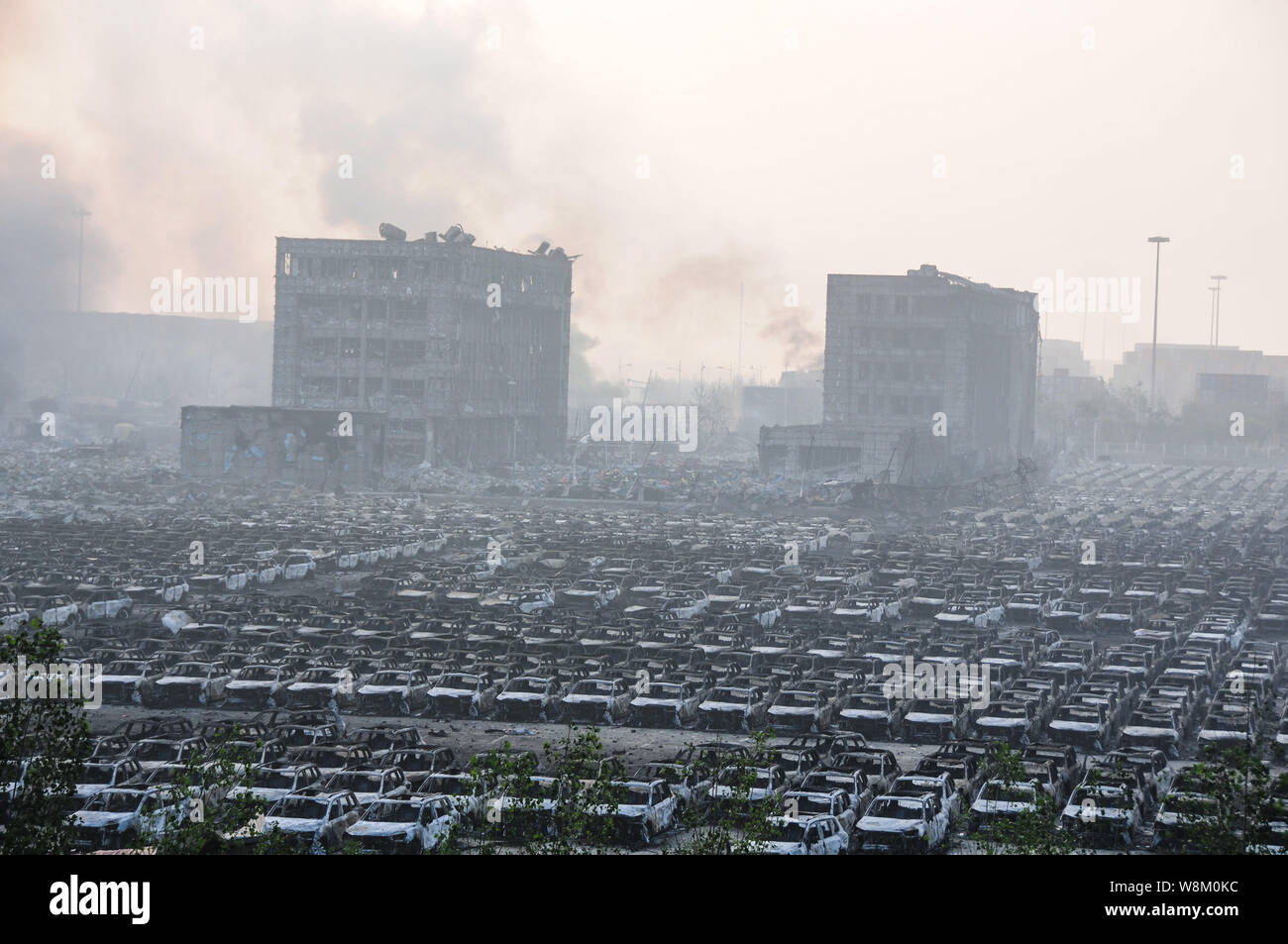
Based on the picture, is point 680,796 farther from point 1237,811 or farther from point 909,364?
point 909,364

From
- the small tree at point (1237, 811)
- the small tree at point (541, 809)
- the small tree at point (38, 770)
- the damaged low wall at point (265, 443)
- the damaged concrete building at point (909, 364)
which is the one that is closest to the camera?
the small tree at point (38, 770)

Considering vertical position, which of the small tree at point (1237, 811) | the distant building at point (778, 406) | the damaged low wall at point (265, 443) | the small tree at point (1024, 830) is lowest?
the small tree at point (1024, 830)

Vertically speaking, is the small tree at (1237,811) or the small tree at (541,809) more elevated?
the small tree at (1237,811)

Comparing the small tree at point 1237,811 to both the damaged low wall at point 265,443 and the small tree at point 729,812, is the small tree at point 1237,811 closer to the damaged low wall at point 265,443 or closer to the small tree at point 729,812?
the small tree at point 729,812

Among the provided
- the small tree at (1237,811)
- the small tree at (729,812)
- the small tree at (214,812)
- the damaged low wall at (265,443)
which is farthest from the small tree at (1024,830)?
the damaged low wall at (265,443)

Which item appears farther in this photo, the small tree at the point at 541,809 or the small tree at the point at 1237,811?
the small tree at the point at 541,809

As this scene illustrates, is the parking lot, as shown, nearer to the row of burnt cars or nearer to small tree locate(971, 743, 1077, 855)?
the row of burnt cars

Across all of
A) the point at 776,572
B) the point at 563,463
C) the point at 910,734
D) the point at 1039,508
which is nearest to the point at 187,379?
the point at 563,463

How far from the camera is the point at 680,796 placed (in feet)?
63.1

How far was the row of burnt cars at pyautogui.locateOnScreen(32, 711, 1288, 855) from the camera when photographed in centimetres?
1717

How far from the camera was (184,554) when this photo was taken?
4572cm

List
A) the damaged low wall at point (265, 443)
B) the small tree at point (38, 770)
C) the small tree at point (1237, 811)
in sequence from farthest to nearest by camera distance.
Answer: the damaged low wall at point (265, 443) < the small tree at point (1237, 811) < the small tree at point (38, 770)

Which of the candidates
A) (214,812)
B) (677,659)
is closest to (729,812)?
(214,812)

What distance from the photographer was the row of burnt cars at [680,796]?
17.2 metres
